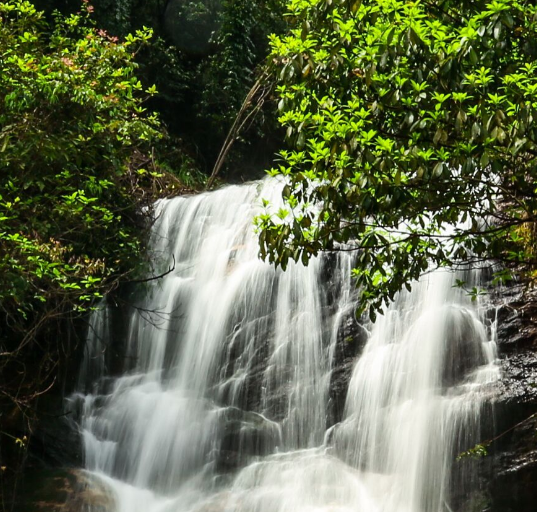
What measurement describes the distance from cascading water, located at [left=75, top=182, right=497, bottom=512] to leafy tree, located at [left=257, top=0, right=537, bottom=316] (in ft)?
8.90

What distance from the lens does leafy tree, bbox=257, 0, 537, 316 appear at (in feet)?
17.9

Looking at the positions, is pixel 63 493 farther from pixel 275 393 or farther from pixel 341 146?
pixel 341 146

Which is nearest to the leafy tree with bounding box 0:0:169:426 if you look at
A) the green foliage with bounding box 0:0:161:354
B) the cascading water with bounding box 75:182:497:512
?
the green foliage with bounding box 0:0:161:354

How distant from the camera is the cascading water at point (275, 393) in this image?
8.80 m

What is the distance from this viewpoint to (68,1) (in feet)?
61.3

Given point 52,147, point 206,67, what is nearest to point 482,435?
point 52,147

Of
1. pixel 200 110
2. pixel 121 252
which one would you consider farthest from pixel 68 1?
pixel 121 252

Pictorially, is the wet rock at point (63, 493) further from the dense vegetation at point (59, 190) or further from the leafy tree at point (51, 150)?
the leafy tree at point (51, 150)

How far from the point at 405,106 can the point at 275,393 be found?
18.3 feet

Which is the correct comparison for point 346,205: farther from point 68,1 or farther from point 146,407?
point 68,1

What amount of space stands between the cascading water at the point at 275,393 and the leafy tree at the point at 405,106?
2.71 metres

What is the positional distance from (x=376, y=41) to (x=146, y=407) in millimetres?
7191

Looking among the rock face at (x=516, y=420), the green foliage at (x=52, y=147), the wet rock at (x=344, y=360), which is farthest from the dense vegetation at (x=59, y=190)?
the rock face at (x=516, y=420)

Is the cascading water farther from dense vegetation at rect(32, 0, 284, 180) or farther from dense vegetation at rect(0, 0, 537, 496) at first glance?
dense vegetation at rect(32, 0, 284, 180)
